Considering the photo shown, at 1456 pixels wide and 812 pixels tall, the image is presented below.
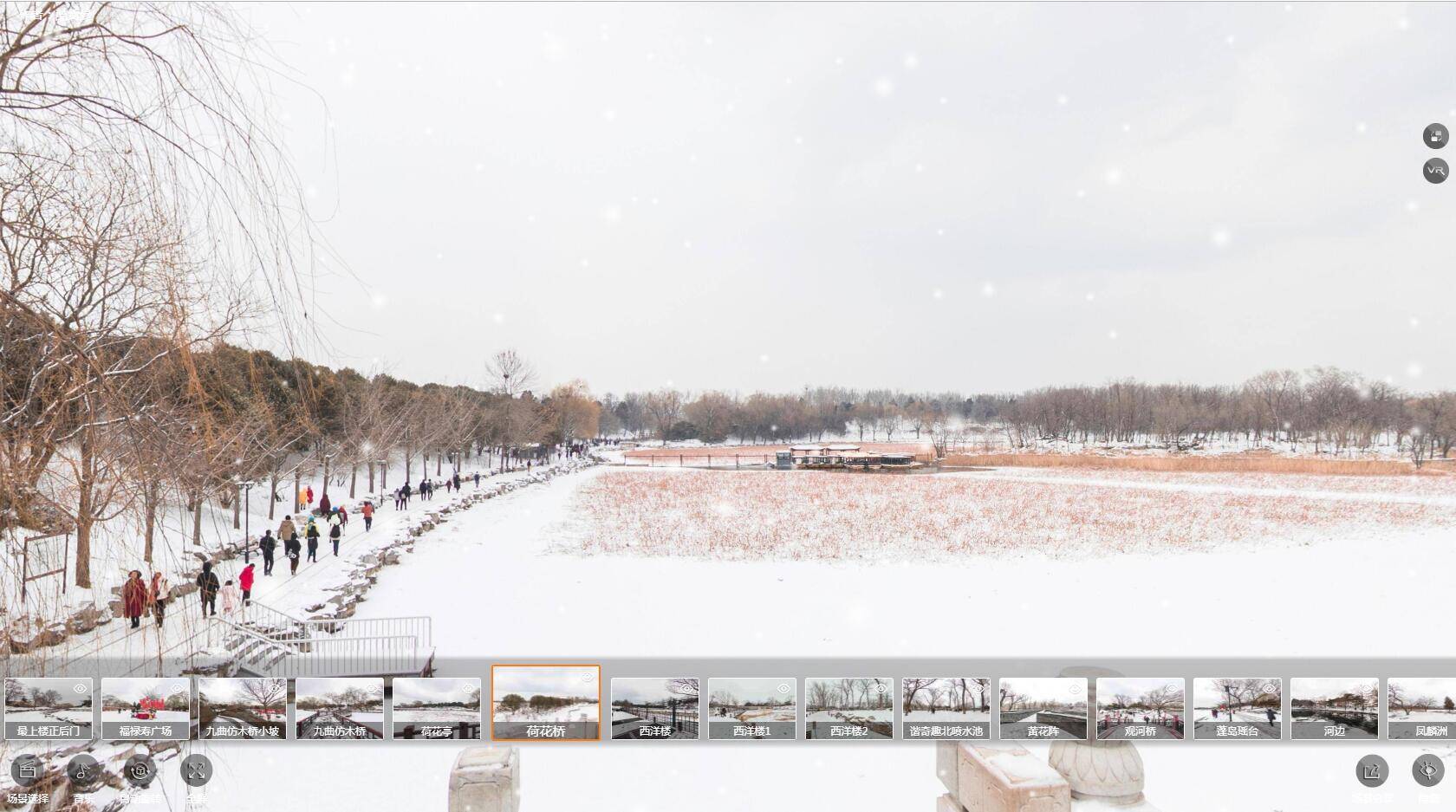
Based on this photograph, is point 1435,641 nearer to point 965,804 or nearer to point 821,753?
point 821,753

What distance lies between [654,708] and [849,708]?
131cm

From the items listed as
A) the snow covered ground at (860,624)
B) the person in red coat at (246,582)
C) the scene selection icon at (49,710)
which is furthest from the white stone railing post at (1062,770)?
the person in red coat at (246,582)

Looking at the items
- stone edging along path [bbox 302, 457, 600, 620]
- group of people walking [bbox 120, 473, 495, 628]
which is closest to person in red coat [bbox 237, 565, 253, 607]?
group of people walking [bbox 120, 473, 495, 628]

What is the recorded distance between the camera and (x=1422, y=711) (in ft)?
15.2

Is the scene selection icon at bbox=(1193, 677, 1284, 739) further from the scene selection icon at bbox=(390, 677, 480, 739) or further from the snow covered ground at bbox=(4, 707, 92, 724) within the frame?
the snow covered ground at bbox=(4, 707, 92, 724)

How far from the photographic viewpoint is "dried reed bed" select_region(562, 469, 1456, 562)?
20.9 meters

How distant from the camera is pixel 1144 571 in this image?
60.6 ft

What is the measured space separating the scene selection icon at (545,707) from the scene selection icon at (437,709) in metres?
0.14

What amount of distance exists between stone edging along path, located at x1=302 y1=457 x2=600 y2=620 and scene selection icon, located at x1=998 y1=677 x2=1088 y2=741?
12471 mm

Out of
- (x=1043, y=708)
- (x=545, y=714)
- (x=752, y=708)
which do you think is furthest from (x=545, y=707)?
(x=1043, y=708)

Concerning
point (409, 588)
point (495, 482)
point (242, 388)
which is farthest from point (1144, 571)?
point (495, 482)

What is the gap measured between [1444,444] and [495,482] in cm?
5269

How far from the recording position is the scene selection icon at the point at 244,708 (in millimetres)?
4191

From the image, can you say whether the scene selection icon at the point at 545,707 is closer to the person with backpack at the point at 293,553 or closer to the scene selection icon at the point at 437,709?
Answer: the scene selection icon at the point at 437,709
